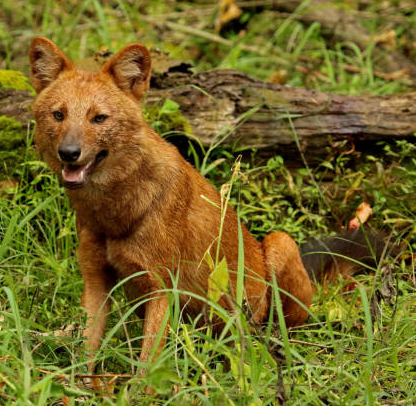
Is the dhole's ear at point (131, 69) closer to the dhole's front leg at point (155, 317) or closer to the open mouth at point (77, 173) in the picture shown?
the open mouth at point (77, 173)

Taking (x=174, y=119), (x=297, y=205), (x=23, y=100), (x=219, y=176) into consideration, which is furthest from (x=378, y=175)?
(x=23, y=100)

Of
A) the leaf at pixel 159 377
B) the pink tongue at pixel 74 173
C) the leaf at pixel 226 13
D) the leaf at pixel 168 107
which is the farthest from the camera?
the leaf at pixel 226 13

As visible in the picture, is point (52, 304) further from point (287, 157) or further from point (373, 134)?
point (373, 134)

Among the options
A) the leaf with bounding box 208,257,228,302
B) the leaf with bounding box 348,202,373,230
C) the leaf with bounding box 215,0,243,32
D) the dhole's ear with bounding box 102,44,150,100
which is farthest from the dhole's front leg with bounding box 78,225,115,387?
the leaf with bounding box 215,0,243,32

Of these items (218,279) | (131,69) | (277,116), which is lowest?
(277,116)

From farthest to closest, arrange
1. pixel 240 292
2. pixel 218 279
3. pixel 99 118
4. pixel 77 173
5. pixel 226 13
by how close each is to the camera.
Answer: pixel 226 13
pixel 99 118
pixel 77 173
pixel 240 292
pixel 218 279

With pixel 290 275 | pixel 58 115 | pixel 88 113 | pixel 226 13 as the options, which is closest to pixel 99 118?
pixel 88 113

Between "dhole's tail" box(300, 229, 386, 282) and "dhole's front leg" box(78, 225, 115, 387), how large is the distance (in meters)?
1.52

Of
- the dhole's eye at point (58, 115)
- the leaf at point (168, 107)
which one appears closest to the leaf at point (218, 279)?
the dhole's eye at point (58, 115)

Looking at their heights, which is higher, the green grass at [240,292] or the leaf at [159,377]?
the leaf at [159,377]

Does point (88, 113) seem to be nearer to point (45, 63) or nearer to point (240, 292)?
point (45, 63)

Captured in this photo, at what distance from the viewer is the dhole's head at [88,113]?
344 cm

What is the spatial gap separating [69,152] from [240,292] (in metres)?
1.12

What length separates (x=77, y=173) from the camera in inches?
135
